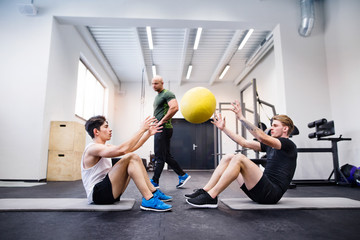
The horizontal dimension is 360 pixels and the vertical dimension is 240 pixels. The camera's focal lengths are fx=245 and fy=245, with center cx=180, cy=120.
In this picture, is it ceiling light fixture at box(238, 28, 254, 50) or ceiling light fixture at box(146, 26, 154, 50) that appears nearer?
ceiling light fixture at box(146, 26, 154, 50)

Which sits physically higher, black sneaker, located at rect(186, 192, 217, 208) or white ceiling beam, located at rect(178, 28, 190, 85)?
white ceiling beam, located at rect(178, 28, 190, 85)

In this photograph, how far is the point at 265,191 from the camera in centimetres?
200

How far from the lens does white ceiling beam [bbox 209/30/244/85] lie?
6269mm

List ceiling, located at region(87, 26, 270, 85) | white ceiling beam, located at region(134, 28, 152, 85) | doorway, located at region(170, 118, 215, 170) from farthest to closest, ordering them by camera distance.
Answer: doorway, located at region(170, 118, 215, 170) → ceiling, located at region(87, 26, 270, 85) → white ceiling beam, located at region(134, 28, 152, 85)

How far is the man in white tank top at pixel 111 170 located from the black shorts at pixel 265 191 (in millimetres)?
720

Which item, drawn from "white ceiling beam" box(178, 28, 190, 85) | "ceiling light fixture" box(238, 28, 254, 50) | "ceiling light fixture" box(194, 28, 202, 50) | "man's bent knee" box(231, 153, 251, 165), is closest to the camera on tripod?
"man's bent knee" box(231, 153, 251, 165)

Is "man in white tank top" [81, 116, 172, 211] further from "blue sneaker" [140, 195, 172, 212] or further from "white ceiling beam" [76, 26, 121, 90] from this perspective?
"white ceiling beam" [76, 26, 121, 90]

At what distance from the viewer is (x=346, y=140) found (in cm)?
423

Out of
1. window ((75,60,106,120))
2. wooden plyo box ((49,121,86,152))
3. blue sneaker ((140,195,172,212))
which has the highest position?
window ((75,60,106,120))

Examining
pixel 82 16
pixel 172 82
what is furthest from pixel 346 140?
pixel 172 82

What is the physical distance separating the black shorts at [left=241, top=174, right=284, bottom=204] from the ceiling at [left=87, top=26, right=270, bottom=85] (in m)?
4.75

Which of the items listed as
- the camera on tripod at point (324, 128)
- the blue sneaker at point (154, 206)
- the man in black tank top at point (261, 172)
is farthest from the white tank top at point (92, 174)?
the camera on tripod at point (324, 128)

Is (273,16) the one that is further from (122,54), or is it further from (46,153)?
(46,153)

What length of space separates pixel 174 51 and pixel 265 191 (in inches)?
238
